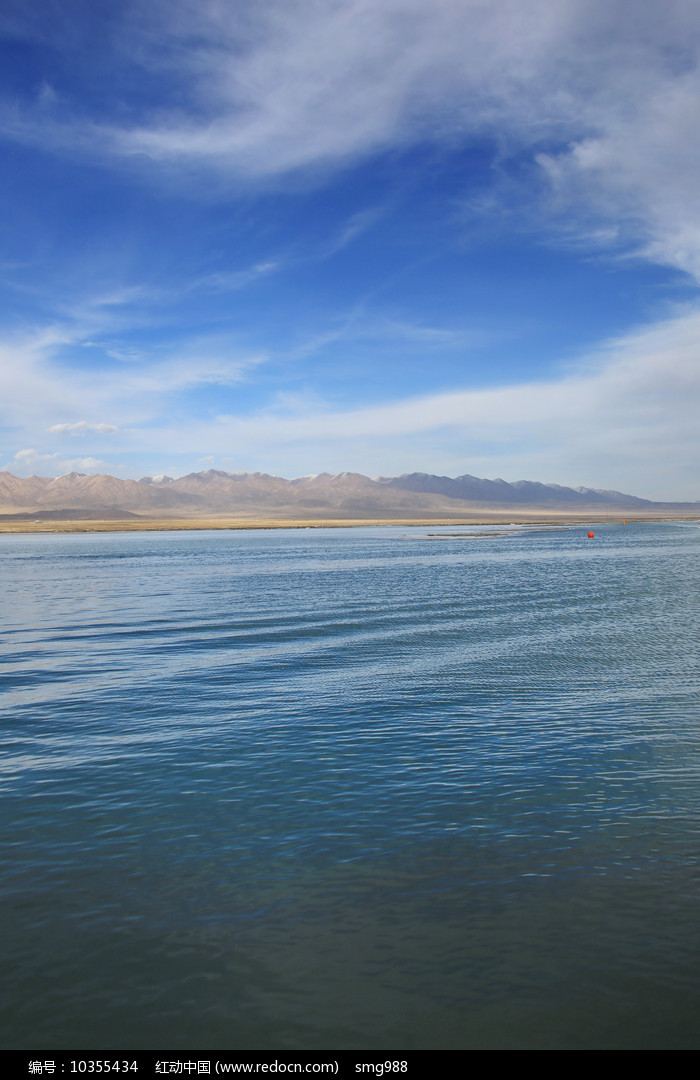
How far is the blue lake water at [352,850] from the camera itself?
7594mm

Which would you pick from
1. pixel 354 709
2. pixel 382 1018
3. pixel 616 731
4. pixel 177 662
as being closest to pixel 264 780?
pixel 354 709

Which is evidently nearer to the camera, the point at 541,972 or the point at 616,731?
the point at 541,972

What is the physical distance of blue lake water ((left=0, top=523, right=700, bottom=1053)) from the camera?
7.59 meters

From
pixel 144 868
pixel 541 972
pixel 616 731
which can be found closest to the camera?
pixel 541 972

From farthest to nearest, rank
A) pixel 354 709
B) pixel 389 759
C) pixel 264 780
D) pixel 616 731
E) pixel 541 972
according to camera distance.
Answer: pixel 354 709 → pixel 616 731 → pixel 389 759 → pixel 264 780 → pixel 541 972

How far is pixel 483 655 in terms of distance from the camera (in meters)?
25.8

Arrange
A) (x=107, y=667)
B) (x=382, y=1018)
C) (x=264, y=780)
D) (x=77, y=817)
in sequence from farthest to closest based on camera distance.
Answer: (x=107, y=667) < (x=264, y=780) < (x=77, y=817) < (x=382, y=1018)

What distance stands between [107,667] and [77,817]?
12.7 m

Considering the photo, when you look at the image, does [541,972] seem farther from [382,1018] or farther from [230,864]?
[230,864]

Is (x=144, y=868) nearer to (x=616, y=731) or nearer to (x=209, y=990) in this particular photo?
(x=209, y=990)

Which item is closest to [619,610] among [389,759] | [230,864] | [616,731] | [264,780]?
[616,731]

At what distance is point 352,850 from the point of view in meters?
11.1

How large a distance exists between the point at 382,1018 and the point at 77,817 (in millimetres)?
7242

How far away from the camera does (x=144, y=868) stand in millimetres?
10648
